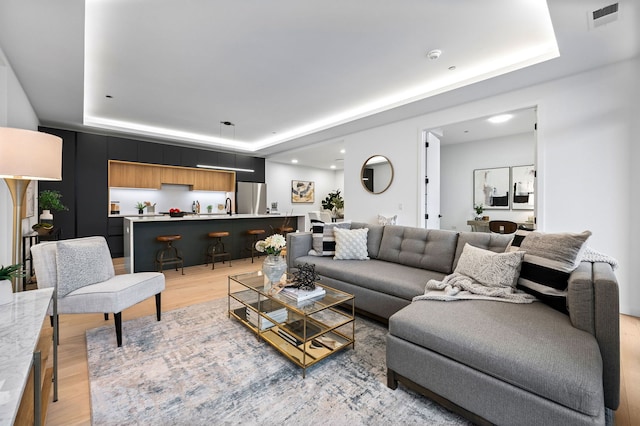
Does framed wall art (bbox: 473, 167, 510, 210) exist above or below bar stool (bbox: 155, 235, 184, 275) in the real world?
above

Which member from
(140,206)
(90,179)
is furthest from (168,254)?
→ (90,179)

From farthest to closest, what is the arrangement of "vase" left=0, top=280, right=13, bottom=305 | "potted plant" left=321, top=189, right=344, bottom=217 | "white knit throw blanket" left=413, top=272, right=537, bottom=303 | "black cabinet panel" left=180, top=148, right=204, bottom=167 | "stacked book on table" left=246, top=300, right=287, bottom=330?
"potted plant" left=321, top=189, right=344, bottom=217 → "black cabinet panel" left=180, top=148, right=204, bottom=167 → "stacked book on table" left=246, top=300, right=287, bottom=330 → "white knit throw blanket" left=413, top=272, right=537, bottom=303 → "vase" left=0, top=280, right=13, bottom=305

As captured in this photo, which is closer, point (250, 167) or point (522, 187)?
point (522, 187)

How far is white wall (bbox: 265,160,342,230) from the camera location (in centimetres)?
858

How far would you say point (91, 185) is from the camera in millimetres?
5152

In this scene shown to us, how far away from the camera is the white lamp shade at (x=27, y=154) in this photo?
1752 mm

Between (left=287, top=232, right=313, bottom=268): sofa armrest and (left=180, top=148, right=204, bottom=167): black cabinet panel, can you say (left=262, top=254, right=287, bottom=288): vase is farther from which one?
(left=180, top=148, right=204, bottom=167): black cabinet panel

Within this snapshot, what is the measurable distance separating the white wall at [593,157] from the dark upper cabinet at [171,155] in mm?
5982

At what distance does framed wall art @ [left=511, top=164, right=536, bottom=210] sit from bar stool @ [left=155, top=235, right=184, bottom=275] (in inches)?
256

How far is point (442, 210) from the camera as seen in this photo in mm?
6859

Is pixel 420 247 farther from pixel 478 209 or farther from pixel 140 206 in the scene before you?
pixel 140 206

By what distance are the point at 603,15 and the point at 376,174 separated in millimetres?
3177

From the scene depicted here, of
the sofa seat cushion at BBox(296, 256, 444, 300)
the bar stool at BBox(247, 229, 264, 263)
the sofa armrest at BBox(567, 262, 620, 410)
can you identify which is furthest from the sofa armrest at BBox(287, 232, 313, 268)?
the sofa armrest at BBox(567, 262, 620, 410)

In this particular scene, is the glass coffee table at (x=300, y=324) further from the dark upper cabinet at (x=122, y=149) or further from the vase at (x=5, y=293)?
the dark upper cabinet at (x=122, y=149)
